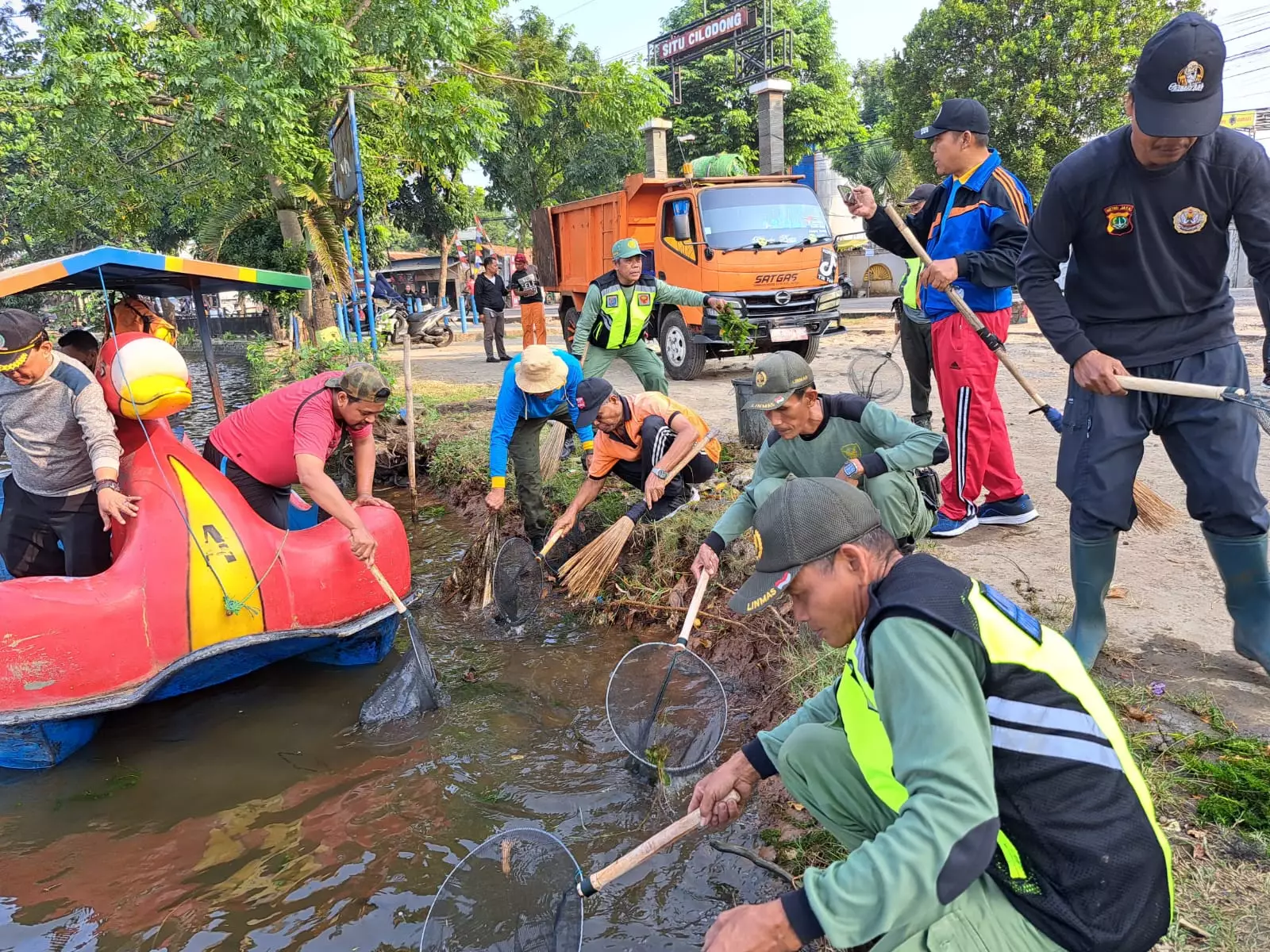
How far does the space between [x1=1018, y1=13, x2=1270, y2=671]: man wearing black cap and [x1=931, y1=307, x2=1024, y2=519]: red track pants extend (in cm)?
137

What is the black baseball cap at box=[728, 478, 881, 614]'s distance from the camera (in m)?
1.67

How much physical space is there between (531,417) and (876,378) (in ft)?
9.08

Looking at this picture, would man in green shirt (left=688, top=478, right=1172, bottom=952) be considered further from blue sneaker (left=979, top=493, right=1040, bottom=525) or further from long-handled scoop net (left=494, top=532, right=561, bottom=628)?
long-handled scoop net (left=494, top=532, right=561, bottom=628)

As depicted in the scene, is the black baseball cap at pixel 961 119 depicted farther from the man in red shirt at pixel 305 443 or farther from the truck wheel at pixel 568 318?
the truck wheel at pixel 568 318

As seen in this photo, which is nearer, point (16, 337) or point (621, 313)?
point (16, 337)

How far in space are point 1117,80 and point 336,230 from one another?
57.0ft

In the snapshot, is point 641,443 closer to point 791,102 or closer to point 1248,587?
point 1248,587

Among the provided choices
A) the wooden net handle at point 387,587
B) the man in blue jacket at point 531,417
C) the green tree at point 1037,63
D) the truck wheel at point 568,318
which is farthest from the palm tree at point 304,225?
the green tree at point 1037,63

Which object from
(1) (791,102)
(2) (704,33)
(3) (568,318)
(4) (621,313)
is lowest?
(4) (621,313)

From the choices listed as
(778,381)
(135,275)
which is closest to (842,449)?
(778,381)

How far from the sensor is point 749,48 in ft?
96.6

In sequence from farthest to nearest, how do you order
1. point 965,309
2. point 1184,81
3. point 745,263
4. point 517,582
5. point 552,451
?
point 745,263
point 552,451
point 517,582
point 965,309
point 1184,81

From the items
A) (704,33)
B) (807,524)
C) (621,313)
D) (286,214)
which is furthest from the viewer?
(704,33)

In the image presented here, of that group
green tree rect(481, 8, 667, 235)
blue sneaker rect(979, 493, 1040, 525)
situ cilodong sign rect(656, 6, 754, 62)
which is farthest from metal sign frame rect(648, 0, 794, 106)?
blue sneaker rect(979, 493, 1040, 525)
